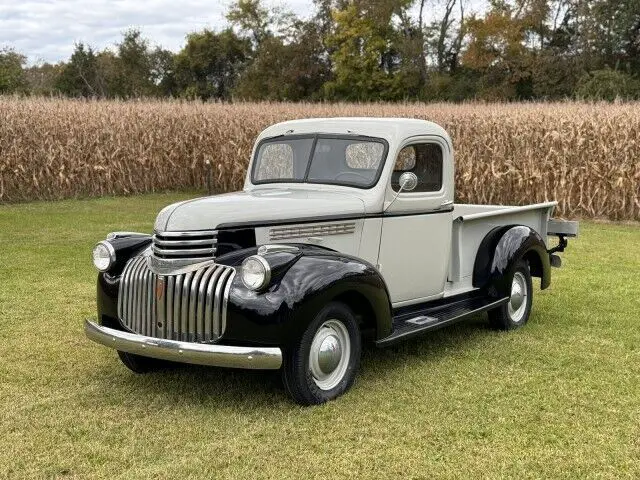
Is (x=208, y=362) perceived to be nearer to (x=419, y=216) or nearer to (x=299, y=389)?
(x=299, y=389)

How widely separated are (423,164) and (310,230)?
1.41 metres

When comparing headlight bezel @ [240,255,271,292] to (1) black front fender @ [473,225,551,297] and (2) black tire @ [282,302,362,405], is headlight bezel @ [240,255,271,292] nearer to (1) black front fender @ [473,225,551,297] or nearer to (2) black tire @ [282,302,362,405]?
(2) black tire @ [282,302,362,405]

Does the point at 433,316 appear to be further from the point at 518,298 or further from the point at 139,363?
the point at 139,363

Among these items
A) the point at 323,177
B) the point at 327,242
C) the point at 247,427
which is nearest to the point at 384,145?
the point at 323,177

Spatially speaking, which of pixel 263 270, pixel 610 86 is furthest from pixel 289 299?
pixel 610 86

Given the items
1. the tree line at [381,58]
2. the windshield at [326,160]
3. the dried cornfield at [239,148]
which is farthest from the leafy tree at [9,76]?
the windshield at [326,160]

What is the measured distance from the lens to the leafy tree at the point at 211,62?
5709cm

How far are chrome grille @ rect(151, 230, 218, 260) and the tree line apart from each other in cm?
3469

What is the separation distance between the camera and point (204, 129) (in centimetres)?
2097

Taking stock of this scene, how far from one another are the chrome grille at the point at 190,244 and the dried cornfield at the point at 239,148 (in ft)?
40.0

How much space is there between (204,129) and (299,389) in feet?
56.9

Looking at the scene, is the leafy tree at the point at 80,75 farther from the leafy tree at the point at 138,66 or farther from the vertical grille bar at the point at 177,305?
the vertical grille bar at the point at 177,305

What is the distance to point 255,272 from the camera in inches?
168

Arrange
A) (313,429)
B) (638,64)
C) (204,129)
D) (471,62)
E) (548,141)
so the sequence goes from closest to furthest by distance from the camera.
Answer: (313,429)
(548,141)
(204,129)
(638,64)
(471,62)
